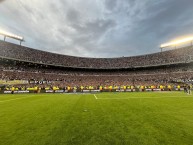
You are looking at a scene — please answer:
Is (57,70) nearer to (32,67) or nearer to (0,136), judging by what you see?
(32,67)

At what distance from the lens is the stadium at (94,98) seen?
5.90m

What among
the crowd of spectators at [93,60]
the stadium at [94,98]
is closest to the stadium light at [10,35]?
the stadium at [94,98]

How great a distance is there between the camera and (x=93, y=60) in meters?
78.0

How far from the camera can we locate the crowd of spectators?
180 feet

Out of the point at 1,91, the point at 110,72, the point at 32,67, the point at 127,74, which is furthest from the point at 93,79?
the point at 1,91

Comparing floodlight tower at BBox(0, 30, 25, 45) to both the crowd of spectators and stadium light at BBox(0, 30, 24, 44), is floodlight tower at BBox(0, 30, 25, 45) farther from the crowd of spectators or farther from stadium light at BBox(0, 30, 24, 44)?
the crowd of spectators

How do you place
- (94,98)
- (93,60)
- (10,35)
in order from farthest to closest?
(93,60), (10,35), (94,98)

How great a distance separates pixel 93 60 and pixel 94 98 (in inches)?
2237

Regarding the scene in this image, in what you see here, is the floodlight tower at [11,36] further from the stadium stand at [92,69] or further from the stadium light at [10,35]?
the stadium stand at [92,69]

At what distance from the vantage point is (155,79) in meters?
60.2

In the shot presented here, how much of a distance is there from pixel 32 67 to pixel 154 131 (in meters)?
61.6

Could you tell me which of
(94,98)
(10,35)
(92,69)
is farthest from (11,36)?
(94,98)

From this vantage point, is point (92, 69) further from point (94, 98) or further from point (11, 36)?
point (94, 98)

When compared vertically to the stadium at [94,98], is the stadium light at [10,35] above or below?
above
